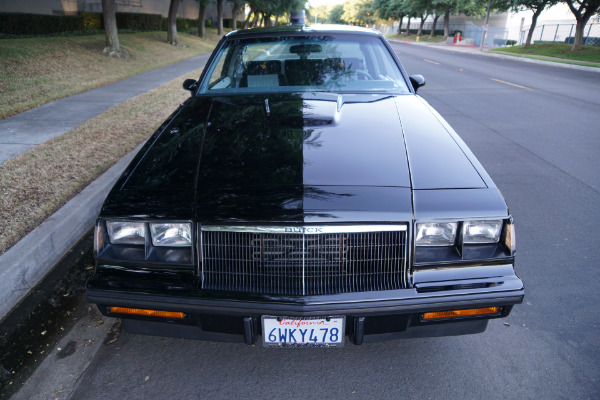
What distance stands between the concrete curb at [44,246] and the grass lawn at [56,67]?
446 centimetres

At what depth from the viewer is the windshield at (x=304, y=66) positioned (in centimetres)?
356

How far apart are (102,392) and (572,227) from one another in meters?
3.98

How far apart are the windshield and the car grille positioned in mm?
1756

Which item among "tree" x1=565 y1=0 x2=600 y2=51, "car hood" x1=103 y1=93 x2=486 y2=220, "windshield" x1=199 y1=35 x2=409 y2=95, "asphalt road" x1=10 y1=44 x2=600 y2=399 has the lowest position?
"asphalt road" x1=10 y1=44 x2=600 y2=399

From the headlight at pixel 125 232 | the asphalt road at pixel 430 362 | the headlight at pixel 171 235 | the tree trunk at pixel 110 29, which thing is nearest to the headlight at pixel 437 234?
the asphalt road at pixel 430 362

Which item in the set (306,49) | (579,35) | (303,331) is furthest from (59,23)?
(579,35)

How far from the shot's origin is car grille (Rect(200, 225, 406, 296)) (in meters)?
2.00

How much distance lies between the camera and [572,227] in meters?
4.02

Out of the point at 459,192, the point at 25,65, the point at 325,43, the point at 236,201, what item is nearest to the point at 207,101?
the point at 325,43

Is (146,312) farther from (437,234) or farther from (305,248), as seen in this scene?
(437,234)

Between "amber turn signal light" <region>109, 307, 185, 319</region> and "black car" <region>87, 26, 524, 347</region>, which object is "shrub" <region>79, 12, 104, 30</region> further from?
"amber turn signal light" <region>109, 307, 185, 319</region>

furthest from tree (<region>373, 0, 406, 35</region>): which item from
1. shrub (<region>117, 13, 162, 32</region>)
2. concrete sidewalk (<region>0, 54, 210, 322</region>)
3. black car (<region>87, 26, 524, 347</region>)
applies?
black car (<region>87, 26, 524, 347</region>)

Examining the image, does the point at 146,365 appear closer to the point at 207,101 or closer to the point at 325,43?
the point at 207,101

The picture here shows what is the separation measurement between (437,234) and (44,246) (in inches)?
113
